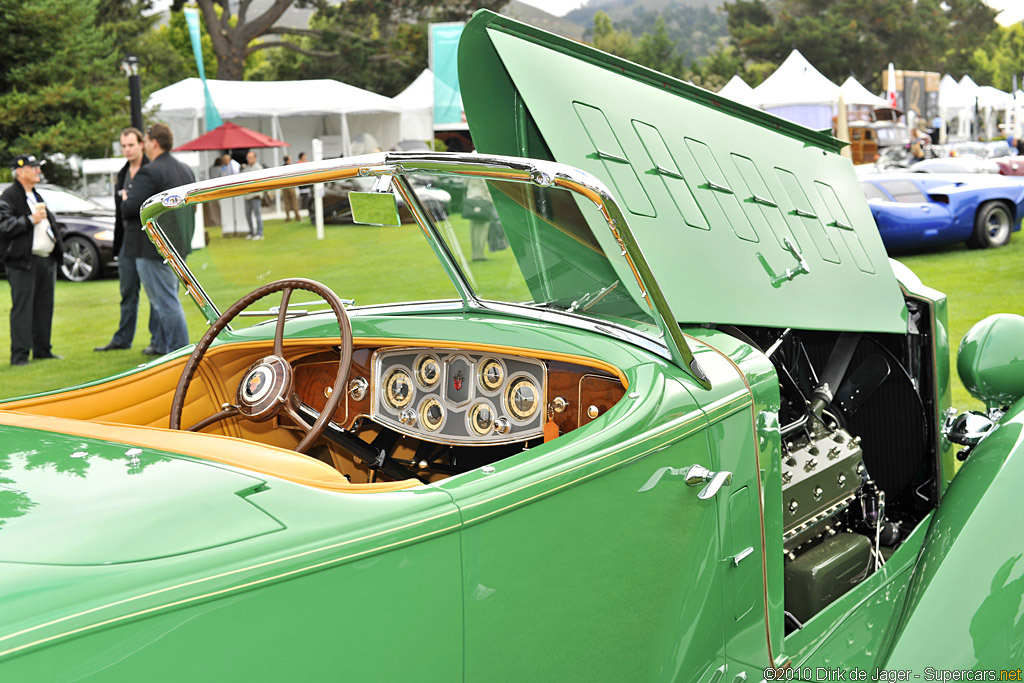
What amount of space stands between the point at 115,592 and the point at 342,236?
5.34 feet

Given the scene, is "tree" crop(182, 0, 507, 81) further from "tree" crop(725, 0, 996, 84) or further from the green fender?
the green fender

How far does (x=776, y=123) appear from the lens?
310cm

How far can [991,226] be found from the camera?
42.8 feet

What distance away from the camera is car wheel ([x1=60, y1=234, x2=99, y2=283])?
1359 cm

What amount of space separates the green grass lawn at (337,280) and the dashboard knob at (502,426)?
392 mm

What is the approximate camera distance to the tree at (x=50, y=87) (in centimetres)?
2044

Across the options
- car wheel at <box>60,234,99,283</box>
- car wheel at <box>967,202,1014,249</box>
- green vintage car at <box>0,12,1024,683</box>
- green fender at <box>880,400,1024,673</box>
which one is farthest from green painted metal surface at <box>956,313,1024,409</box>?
car wheel at <box>60,234,99,283</box>

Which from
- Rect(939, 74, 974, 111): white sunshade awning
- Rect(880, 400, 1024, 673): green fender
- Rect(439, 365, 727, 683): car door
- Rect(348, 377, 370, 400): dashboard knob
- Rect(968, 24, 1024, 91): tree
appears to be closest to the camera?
Rect(439, 365, 727, 683): car door

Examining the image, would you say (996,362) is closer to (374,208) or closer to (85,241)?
(374,208)

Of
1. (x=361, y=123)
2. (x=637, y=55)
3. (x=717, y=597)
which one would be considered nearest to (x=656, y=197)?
(x=717, y=597)

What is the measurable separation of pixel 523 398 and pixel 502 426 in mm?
103

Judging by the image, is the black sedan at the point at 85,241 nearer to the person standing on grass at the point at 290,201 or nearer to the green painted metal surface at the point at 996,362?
the person standing on grass at the point at 290,201

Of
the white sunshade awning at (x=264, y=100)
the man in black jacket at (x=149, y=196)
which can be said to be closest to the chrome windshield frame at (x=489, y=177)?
the man in black jacket at (x=149, y=196)

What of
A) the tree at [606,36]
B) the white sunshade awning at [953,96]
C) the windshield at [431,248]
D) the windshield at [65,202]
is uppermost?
the tree at [606,36]
